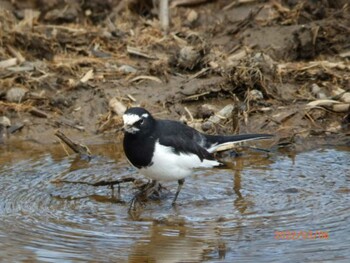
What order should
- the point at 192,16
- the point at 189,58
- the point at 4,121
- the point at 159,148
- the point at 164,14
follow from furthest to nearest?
the point at 192,16
the point at 164,14
the point at 189,58
the point at 4,121
the point at 159,148

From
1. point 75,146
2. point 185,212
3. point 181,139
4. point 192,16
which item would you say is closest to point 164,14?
point 192,16

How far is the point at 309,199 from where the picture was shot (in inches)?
291

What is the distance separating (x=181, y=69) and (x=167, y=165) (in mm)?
3322

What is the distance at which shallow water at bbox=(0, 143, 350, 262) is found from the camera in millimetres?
6180

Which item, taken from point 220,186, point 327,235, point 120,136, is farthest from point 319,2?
point 327,235

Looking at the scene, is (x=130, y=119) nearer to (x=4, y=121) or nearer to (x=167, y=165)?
(x=167, y=165)

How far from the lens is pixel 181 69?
1032 cm

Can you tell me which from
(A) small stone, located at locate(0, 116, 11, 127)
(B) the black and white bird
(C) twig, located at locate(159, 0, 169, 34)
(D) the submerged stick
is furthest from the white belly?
(C) twig, located at locate(159, 0, 169, 34)

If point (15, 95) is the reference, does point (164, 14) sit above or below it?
above

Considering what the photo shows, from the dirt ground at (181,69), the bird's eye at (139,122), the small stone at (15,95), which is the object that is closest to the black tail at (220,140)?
the dirt ground at (181,69)

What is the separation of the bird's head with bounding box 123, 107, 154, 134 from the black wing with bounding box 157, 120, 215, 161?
188 millimetres

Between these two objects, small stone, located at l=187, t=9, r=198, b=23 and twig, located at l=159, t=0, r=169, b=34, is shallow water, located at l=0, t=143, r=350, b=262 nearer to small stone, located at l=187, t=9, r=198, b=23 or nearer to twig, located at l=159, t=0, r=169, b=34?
twig, located at l=159, t=0, r=169, b=34

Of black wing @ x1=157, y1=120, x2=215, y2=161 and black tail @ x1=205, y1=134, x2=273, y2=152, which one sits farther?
black tail @ x1=205, y1=134, x2=273, y2=152

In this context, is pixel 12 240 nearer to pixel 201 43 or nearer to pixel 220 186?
pixel 220 186
